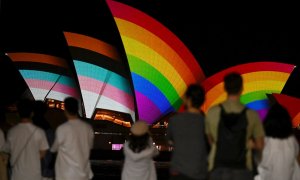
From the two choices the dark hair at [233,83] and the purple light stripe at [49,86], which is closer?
the dark hair at [233,83]

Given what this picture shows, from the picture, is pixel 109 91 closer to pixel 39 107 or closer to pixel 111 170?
pixel 111 170

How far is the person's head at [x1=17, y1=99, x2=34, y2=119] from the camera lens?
6.75 m

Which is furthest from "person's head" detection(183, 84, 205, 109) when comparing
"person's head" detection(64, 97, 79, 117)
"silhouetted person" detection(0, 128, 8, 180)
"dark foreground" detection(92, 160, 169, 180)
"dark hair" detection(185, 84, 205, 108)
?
"dark foreground" detection(92, 160, 169, 180)

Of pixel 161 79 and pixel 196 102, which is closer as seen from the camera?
pixel 196 102

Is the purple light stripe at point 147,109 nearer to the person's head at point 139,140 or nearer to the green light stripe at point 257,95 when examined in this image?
the green light stripe at point 257,95

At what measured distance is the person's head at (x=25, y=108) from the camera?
6750 millimetres

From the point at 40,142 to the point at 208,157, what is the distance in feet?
8.03

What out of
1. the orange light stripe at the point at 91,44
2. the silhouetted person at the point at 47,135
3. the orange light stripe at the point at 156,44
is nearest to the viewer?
the silhouetted person at the point at 47,135

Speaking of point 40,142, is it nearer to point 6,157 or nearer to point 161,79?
point 6,157

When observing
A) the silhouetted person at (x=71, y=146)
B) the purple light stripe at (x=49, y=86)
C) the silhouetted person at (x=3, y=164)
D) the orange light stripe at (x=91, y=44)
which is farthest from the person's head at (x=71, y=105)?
the purple light stripe at (x=49, y=86)

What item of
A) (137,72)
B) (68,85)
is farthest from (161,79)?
(68,85)

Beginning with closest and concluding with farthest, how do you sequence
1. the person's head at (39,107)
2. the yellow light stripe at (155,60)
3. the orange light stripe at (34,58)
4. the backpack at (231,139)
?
1. the backpack at (231,139)
2. the person's head at (39,107)
3. the yellow light stripe at (155,60)
4. the orange light stripe at (34,58)

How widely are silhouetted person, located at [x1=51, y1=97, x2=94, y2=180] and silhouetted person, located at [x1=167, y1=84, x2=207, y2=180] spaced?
141 centimetres

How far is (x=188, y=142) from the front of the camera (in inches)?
218
